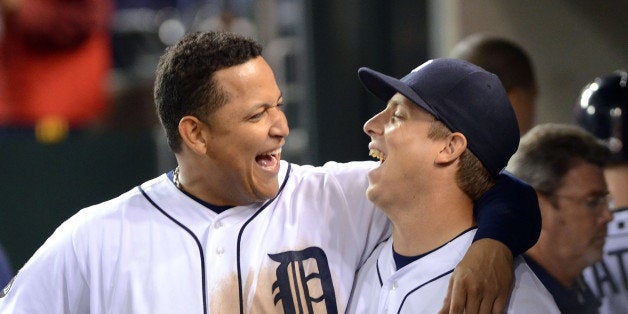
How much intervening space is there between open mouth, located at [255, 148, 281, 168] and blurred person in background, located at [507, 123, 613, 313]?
60 centimetres

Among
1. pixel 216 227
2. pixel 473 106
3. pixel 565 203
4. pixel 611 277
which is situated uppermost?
pixel 473 106

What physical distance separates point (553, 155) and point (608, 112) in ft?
1.79

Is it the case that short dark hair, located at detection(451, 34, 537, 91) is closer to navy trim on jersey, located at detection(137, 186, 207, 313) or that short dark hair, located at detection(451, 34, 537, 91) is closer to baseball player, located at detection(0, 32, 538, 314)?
baseball player, located at detection(0, 32, 538, 314)

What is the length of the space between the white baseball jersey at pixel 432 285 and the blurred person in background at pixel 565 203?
1.30ft

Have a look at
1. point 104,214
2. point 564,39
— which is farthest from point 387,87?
point 564,39

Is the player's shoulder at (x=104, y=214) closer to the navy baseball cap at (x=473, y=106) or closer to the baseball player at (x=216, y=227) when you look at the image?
the baseball player at (x=216, y=227)

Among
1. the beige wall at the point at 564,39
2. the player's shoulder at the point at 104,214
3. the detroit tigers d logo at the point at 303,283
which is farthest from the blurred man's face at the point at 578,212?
the beige wall at the point at 564,39

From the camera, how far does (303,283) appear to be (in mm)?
2260

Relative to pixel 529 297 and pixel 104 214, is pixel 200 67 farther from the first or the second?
pixel 529 297

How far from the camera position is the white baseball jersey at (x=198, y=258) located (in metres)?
2.23

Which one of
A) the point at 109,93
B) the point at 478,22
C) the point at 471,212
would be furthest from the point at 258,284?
the point at 109,93

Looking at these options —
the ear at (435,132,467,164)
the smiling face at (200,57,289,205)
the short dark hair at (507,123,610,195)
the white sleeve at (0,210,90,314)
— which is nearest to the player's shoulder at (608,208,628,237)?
the short dark hair at (507,123,610,195)

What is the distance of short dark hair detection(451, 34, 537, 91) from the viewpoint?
124 inches

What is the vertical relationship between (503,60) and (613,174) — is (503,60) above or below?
above
